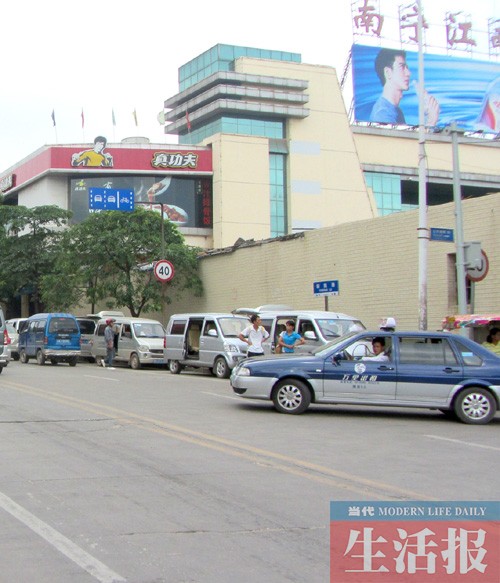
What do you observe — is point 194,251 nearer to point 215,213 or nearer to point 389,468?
point 215,213

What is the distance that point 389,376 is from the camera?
14.1m

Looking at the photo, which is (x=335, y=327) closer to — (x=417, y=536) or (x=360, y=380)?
(x=360, y=380)

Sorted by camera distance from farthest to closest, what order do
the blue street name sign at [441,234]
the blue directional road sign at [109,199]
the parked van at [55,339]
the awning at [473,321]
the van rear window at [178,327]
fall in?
the parked van at [55,339] < the blue directional road sign at [109,199] < the van rear window at [178,327] < the blue street name sign at [441,234] < the awning at [473,321]

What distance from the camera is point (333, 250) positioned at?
3002 cm

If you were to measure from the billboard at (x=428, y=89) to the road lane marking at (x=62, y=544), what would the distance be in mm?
62339

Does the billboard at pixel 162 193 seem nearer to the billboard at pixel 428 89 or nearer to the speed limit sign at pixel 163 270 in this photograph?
the billboard at pixel 428 89

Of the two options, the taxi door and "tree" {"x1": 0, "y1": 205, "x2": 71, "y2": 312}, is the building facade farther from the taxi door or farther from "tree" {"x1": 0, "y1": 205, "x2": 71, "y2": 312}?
the taxi door

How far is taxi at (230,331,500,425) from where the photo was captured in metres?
14.0

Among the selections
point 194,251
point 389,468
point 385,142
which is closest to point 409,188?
point 385,142

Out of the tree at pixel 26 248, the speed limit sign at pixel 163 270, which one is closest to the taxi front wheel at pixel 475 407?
the speed limit sign at pixel 163 270

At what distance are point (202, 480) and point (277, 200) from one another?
181 feet

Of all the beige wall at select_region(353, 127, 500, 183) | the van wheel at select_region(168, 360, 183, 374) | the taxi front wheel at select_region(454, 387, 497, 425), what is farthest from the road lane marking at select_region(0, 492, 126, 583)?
the beige wall at select_region(353, 127, 500, 183)

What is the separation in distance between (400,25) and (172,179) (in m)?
23.0

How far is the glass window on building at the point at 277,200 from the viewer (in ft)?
205
